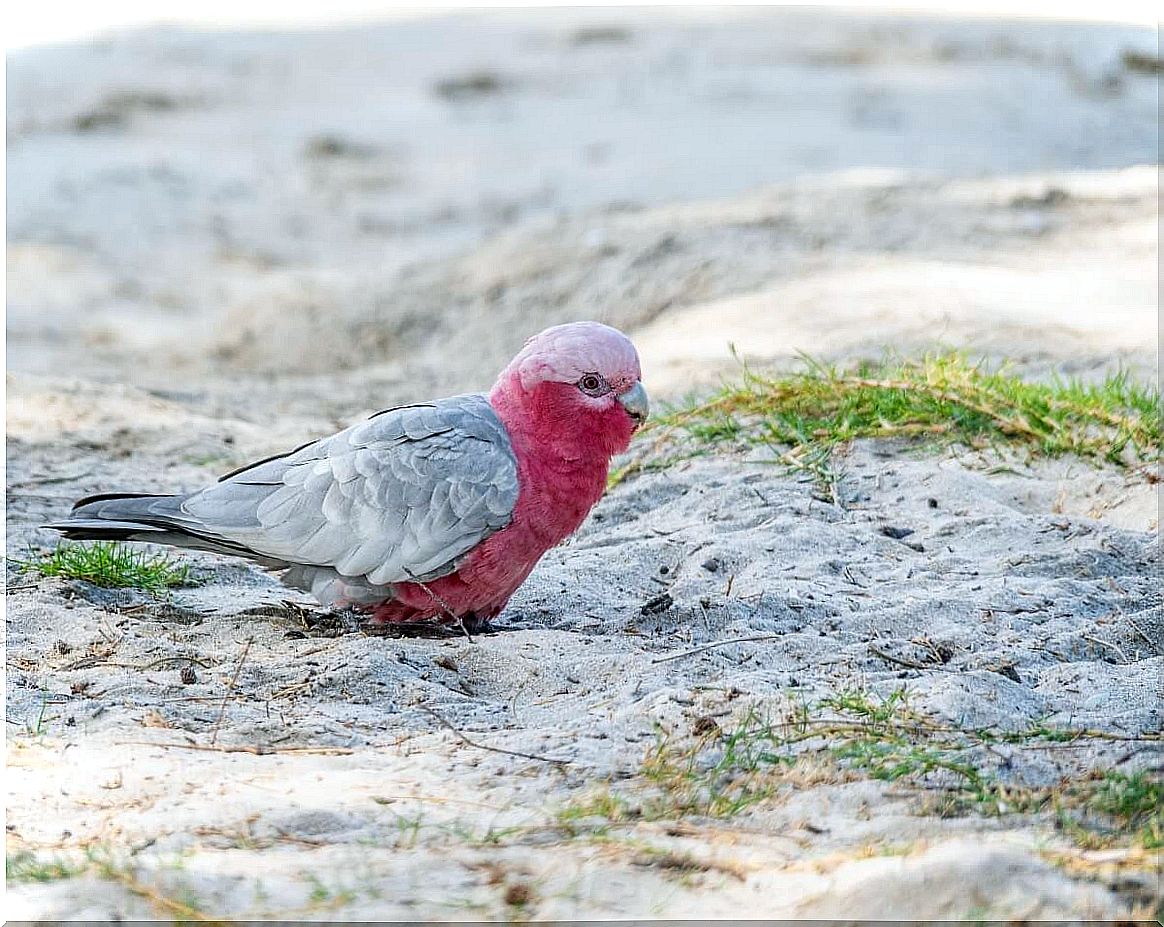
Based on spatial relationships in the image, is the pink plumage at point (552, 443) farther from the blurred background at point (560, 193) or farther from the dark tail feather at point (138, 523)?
the blurred background at point (560, 193)

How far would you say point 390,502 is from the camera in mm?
3303

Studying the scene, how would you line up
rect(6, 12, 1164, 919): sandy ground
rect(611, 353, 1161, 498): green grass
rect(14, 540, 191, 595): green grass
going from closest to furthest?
rect(6, 12, 1164, 919): sandy ground < rect(14, 540, 191, 595): green grass < rect(611, 353, 1161, 498): green grass

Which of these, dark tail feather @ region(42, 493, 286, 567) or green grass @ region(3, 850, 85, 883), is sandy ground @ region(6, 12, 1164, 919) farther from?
dark tail feather @ region(42, 493, 286, 567)

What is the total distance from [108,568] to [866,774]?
2.20m

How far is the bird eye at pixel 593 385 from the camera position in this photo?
10.7 feet

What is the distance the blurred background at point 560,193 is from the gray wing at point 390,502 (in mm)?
1970

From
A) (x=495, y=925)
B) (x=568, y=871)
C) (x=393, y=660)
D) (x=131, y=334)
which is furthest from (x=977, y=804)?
(x=131, y=334)

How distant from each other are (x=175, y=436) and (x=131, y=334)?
2674 mm

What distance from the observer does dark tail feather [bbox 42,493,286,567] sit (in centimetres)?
334

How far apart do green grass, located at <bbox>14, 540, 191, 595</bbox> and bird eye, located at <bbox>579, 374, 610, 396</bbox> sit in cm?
134

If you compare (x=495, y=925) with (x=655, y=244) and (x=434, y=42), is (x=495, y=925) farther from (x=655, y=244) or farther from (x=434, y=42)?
(x=434, y=42)

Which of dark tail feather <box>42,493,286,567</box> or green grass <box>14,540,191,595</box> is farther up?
dark tail feather <box>42,493,286,567</box>

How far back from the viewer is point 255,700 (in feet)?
9.68

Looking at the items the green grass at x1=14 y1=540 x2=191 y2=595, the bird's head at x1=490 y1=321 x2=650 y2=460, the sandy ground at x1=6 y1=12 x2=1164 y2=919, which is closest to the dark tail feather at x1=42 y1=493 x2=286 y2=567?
the sandy ground at x1=6 y1=12 x2=1164 y2=919
